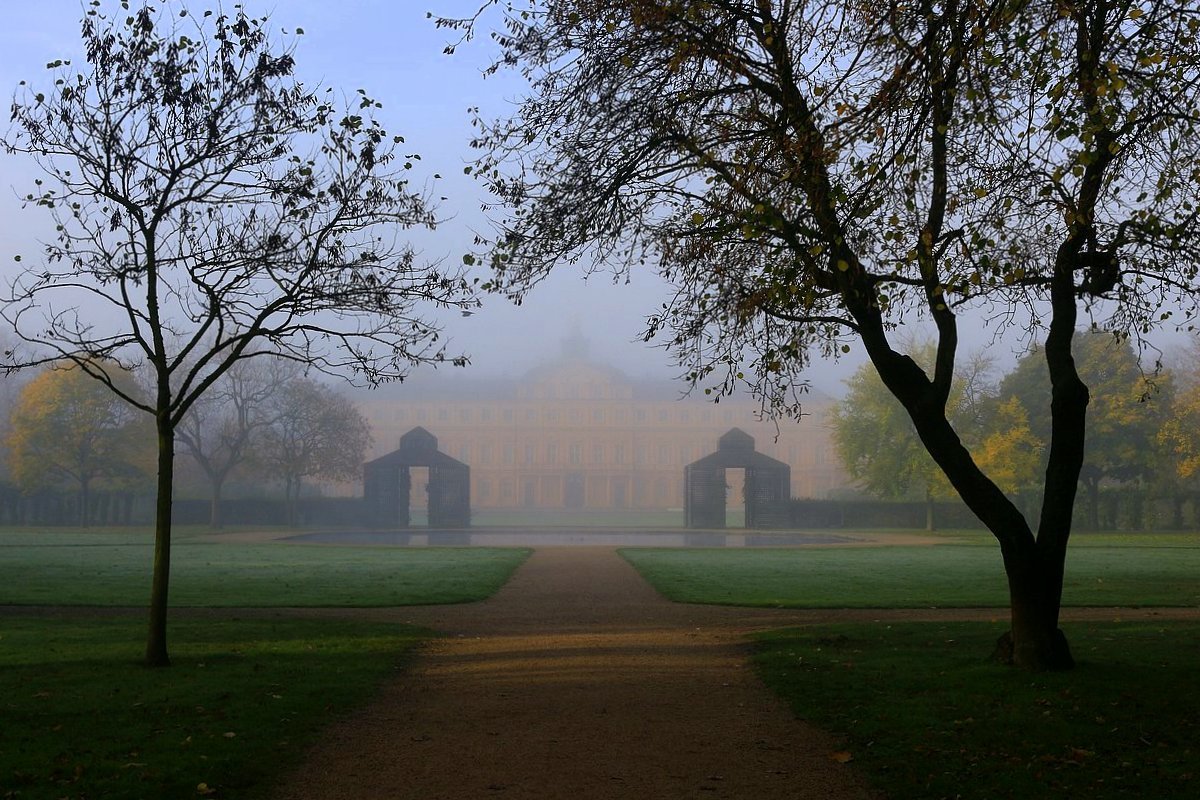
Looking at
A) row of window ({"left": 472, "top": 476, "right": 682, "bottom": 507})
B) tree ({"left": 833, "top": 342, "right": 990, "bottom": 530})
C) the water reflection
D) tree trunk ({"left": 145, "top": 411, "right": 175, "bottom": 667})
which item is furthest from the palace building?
tree trunk ({"left": 145, "top": 411, "right": 175, "bottom": 667})

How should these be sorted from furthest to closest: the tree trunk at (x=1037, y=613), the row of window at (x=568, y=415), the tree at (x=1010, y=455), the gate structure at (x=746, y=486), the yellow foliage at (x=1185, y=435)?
the row of window at (x=568, y=415) → the gate structure at (x=746, y=486) → the tree at (x=1010, y=455) → the yellow foliage at (x=1185, y=435) → the tree trunk at (x=1037, y=613)

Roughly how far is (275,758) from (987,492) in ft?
21.1

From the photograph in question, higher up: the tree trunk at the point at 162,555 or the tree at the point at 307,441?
the tree at the point at 307,441

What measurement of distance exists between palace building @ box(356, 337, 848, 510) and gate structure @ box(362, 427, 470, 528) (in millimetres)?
34819

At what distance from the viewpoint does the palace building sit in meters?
93.4

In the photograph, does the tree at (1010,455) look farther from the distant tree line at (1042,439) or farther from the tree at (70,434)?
the tree at (70,434)

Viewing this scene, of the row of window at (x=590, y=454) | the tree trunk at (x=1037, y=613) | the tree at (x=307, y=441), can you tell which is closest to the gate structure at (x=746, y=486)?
the tree at (x=307, y=441)

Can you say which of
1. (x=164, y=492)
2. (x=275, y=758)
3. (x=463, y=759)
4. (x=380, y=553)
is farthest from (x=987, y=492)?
(x=380, y=553)

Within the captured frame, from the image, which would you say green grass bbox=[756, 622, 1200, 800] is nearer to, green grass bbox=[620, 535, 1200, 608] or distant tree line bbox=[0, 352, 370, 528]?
green grass bbox=[620, 535, 1200, 608]

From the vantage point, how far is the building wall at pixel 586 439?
93.4 metres

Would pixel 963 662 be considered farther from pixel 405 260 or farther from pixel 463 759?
pixel 405 260

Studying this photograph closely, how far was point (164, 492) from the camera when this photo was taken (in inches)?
424

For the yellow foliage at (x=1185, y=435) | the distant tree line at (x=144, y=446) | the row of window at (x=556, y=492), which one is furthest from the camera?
the row of window at (x=556, y=492)

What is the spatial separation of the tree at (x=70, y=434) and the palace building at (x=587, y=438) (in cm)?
3949
